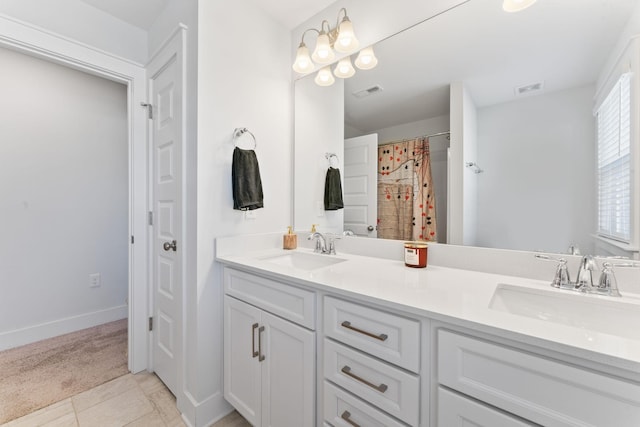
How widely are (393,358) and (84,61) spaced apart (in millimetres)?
2323

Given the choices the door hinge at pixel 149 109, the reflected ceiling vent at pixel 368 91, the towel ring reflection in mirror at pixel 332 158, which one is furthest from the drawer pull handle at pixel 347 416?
the door hinge at pixel 149 109

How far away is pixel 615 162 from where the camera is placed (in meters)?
0.92

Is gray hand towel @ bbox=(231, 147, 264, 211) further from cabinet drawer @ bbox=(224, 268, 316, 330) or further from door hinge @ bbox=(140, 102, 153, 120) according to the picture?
door hinge @ bbox=(140, 102, 153, 120)

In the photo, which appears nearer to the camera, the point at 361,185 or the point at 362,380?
the point at 362,380

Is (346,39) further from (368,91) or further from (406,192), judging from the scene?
(406,192)

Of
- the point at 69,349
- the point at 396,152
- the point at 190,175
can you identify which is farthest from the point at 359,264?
the point at 69,349

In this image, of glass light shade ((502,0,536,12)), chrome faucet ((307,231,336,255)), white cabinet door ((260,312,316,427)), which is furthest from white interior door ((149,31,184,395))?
glass light shade ((502,0,536,12))

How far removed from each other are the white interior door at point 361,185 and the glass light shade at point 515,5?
75cm

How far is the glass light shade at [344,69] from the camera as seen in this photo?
1609 millimetres

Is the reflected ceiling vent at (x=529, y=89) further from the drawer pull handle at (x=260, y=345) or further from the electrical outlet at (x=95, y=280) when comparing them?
the electrical outlet at (x=95, y=280)

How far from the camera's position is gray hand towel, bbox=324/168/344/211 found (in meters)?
1.72

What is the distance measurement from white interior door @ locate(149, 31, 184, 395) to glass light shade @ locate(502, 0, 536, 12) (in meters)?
1.60

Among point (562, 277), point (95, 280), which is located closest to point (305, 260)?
point (562, 277)

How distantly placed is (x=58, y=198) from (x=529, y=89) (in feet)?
11.4
